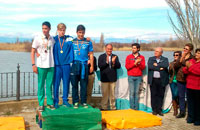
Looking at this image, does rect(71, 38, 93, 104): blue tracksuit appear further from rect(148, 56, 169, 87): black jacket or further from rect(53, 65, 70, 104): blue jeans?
rect(148, 56, 169, 87): black jacket

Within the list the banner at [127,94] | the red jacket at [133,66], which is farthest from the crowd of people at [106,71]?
the banner at [127,94]

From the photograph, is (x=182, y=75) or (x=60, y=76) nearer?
(x=60, y=76)

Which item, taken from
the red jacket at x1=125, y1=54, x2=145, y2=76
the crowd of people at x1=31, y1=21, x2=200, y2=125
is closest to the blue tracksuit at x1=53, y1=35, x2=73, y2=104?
the crowd of people at x1=31, y1=21, x2=200, y2=125

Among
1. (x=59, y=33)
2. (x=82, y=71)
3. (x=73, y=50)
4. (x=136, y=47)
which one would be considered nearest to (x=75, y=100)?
(x=82, y=71)

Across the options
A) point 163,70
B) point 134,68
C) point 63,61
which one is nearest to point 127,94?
point 134,68

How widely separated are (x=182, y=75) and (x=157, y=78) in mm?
673

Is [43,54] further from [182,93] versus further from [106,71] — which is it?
[182,93]

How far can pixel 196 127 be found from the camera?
Result: 6.07 metres

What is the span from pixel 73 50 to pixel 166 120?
298 centimetres

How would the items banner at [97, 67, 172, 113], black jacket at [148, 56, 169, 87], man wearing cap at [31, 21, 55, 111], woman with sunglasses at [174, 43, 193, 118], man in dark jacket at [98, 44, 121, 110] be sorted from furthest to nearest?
banner at [97, 67, 172, 113]
man in dark jacket at [98, 44, 121, 110]
black jacket at [148, 56, 169, 87]
woman with sunglasses at [174, 43, 193, 118]
man wearing cap at [31, 21, 55, 111]

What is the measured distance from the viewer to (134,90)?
7.12 metres

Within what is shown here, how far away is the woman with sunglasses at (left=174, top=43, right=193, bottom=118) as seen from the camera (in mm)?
6478

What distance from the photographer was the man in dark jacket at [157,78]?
271 inches

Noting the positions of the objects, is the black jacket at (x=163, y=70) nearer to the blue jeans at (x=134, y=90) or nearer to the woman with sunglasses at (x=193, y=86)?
the blue jeans at (x=134, y=90)
